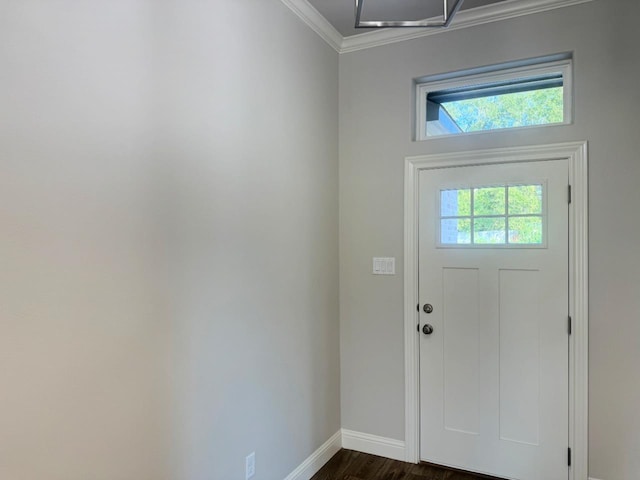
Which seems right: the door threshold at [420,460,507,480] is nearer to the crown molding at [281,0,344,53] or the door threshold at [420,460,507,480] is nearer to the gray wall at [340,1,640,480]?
the gray wall at [340,1,640,480]

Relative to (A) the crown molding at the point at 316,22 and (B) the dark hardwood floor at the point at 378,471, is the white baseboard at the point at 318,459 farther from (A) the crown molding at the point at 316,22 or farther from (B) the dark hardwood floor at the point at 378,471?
(A) the crown molding at the point at 316,22

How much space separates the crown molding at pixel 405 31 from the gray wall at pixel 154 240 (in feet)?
0.33

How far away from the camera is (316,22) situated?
8.41 ft

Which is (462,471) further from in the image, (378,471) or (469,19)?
(469,19)

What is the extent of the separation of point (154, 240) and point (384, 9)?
78.1 inches

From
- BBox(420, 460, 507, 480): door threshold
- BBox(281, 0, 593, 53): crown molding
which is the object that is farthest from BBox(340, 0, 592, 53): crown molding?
BBox(420, 460, 507, 480): door threshold

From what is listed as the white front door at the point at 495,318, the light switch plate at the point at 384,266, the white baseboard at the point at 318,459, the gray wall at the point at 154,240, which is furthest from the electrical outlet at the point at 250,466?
the light switch plate at the point at 384,266

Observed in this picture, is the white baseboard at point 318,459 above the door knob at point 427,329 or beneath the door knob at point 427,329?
beneath

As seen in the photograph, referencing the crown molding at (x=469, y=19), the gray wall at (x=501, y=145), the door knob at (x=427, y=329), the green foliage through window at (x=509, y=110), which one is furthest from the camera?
the door knob at (x=427, y=329)

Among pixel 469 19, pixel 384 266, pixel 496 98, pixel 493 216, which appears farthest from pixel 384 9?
pixel 384 266

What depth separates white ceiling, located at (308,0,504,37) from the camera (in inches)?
95.1

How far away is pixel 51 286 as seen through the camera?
47.3 inches

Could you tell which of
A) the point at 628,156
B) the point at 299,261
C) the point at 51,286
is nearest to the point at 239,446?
the point at 299,261

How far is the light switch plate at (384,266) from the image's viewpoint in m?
2.78
